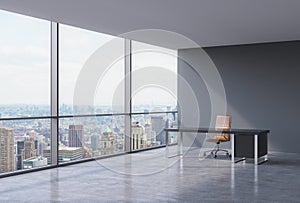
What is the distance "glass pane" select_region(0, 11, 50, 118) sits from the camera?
7234 mm

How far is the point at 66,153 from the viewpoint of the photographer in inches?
325

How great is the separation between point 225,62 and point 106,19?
14.3 feet

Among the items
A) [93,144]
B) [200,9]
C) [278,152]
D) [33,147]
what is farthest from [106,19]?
[278,152]

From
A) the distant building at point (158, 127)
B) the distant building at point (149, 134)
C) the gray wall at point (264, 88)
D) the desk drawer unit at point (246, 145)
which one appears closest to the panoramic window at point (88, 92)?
the distant building at point (149, 134)

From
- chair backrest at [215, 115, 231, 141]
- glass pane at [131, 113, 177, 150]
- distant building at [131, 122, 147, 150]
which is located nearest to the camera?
chair backrest at [215, 115, 231, 141]

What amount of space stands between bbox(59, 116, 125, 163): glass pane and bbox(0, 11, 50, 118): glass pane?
71cm

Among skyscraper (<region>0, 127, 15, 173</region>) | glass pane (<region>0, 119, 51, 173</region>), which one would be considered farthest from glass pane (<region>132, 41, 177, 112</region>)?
skyscraper (<region>0, 127, 15, 173</region>)

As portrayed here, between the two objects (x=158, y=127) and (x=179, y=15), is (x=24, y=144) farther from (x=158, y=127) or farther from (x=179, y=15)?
(x=158, y=127)

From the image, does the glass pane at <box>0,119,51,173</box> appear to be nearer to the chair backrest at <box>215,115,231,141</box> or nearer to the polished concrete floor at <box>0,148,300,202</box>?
the polished concrete floor at <box>0,148,300,202</box>

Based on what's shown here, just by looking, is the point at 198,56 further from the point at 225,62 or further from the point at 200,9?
the point at 200,9

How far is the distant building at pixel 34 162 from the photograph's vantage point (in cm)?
738

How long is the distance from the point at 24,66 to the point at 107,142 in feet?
8.98

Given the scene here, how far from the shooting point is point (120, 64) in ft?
33.2

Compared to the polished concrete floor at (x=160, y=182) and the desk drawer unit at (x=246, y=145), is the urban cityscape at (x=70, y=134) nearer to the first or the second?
the polished concrete floor at (x=160, y=182)
